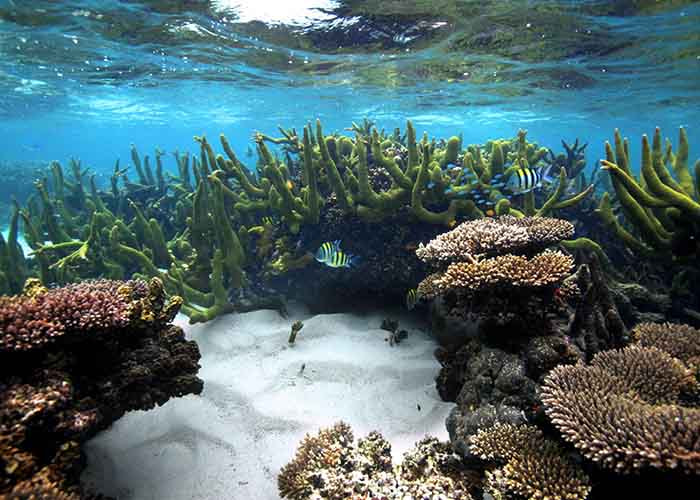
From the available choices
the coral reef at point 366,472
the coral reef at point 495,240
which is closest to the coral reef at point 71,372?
the coral reef at point 366,472

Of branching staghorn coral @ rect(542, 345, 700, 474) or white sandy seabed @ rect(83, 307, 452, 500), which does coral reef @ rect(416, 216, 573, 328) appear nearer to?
branching staghorn coral @ rect(542, 345, 700, 474)

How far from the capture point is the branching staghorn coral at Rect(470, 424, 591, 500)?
7.32 feet

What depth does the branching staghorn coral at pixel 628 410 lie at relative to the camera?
2.00 meters

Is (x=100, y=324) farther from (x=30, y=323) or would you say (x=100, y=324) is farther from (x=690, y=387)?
(x=690, y=387)

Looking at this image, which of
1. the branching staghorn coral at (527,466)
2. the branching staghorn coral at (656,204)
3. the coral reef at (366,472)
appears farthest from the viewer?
the branching staghorn coral at (656,204)

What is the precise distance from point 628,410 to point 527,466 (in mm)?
676

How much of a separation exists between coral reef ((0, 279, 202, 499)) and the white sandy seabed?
0.63 meters

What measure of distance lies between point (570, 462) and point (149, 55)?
1819 centimetres

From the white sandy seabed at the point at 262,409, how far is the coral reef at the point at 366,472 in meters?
0.50

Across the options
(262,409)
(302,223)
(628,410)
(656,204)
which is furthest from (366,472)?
(302,223)

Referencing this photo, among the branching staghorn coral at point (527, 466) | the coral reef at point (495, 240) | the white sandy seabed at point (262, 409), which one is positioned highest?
the coral reef at point (495, 240)

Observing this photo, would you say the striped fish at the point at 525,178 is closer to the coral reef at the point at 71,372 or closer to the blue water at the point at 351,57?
the coral reef at the point at 71,372

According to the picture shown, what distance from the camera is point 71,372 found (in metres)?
2.76

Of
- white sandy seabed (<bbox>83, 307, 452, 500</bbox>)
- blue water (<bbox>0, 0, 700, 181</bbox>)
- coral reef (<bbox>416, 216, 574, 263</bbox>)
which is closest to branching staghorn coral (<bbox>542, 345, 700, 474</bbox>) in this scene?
coral reef (<bbox>416, 216, 574, 263</bbox>)
